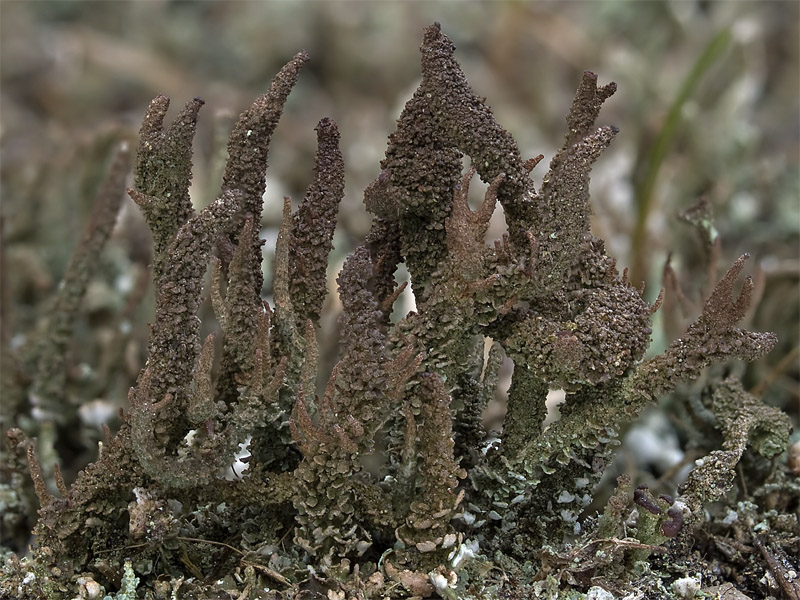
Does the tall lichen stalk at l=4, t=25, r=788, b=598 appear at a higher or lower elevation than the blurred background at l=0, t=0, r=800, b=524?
lower

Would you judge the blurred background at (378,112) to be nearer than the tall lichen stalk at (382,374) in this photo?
No

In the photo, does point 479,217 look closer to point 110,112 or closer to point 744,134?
point 744,134

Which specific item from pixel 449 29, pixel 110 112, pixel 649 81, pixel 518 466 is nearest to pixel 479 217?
pixel 518 466

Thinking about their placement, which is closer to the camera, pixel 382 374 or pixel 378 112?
pixel 382 374

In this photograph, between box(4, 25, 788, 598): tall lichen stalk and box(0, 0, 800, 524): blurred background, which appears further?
box(0, 0, 800, 524): blurred background

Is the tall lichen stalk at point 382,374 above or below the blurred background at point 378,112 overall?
below

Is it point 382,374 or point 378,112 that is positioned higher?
point 378,112
